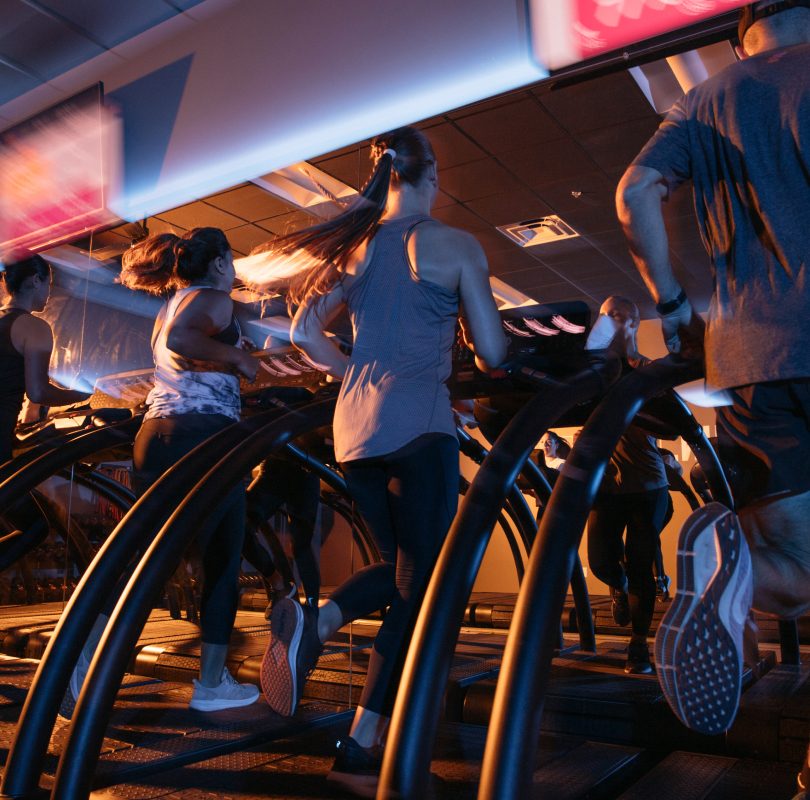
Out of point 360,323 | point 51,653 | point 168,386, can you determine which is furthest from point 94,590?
point 360,323

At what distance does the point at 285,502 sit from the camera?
2.45 m

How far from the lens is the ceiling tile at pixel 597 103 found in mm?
2312

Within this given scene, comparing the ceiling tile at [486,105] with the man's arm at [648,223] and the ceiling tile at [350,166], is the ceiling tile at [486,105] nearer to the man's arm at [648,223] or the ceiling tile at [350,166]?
the ceiling tile at [350,166]

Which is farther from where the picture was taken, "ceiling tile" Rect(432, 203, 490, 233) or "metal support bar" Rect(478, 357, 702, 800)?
"ceiling tile" Rect(432, 203, 490, 233)

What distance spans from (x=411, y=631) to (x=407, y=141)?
1128 mm

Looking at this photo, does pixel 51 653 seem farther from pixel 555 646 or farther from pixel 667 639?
pixel 667 639

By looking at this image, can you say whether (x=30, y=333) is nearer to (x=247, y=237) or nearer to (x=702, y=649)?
(x=247, y=237)

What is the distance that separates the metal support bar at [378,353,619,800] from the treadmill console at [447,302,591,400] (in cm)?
31

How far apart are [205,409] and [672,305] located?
1323 millimetres

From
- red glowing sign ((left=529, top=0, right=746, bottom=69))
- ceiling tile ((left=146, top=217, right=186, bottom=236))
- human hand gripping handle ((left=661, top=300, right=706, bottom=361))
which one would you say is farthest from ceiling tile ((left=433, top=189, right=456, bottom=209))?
ceiling tile ((left=146, top=217, right=186, bottom=236))

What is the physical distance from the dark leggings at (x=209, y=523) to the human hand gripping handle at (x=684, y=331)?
116 cm

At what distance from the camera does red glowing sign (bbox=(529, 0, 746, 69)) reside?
219cm

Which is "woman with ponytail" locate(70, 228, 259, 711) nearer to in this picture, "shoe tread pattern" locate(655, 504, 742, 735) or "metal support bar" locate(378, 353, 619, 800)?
"metal support bar" locate(378, 353, 619, 800)

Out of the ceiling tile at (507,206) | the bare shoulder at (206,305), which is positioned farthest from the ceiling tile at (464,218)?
the bare shoulder at (206,305)
